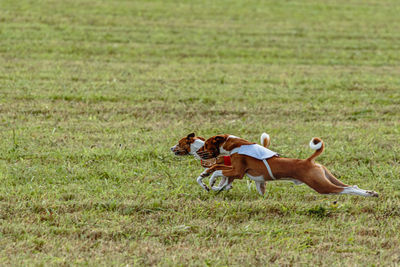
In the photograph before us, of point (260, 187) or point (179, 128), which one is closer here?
point (260, 187)

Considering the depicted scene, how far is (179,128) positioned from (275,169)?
3.45 meters

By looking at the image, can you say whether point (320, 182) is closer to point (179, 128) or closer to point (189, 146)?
point (189, 146)

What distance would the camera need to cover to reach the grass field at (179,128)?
16.7 feet

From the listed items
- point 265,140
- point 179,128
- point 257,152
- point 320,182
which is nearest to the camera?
point 320,182

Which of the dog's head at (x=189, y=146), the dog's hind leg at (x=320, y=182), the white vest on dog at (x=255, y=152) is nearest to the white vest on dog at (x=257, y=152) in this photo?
the white vest on dog at (x=255, y=152)

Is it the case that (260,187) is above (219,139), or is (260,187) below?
below

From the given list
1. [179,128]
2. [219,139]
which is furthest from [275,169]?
[179,128]

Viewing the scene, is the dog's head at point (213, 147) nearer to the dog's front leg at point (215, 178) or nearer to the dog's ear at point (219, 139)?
the dog's ear at point (219, 139)

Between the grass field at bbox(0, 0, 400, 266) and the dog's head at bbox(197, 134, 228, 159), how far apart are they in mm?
427

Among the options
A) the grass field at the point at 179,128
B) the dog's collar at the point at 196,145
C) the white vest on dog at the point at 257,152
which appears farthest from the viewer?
the dog's collar at the point at 196,145

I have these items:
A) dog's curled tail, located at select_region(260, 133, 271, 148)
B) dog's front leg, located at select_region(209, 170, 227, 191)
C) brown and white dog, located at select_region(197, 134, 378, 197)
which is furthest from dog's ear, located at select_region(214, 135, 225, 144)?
dog's curled tail, located at select_region(260, 133, 271, 148)

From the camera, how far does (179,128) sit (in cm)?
890

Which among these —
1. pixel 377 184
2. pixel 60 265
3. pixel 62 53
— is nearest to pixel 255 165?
pixel 377 184

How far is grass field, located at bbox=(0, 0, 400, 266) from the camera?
5.09 metres
